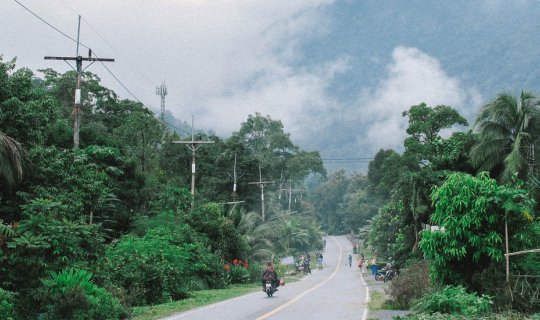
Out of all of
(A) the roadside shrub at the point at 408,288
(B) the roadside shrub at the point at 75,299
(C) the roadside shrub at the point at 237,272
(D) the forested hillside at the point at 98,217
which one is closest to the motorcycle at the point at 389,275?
(D) the forested hillside at the point at 98,217

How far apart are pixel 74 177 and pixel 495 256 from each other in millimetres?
12085

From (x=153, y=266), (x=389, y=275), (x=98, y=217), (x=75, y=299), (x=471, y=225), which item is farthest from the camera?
(x=389, y=275)

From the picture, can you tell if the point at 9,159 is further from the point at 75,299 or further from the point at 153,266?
the point at 153,266

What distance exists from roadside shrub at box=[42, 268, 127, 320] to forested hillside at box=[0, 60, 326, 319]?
0.02m

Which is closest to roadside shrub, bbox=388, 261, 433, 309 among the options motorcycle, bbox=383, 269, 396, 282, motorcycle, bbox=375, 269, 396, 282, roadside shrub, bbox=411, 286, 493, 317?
roadside shrub, bbox=411, 286, 493, 317

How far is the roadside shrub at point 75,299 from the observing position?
1316cm

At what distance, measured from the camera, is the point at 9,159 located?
15.6 m

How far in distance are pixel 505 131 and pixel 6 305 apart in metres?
22.4

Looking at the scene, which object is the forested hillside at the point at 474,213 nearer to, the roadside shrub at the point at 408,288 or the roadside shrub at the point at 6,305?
the roadside shrub at the point at 408,288

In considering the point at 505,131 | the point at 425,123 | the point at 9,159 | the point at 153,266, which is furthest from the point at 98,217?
the point at 425,123

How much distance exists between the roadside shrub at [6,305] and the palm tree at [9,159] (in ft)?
12.8

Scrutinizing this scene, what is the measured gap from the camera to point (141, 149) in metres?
42.1

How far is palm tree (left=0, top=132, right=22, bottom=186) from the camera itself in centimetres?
1532

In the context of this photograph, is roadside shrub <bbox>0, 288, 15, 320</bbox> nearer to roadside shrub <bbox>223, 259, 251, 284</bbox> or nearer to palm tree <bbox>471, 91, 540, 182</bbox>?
palm tree <bbox>471, 91, 540, 182</bbox>
